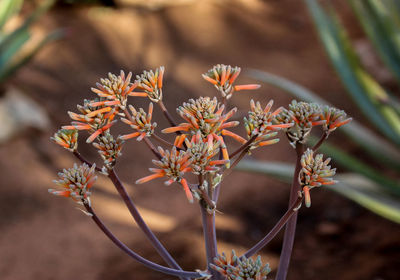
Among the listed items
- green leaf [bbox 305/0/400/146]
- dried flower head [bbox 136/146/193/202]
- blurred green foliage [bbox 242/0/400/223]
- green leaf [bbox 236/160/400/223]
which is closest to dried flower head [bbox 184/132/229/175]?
dried flower head [bbox 136/146/193/202]

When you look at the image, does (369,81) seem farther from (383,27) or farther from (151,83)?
(151,83)

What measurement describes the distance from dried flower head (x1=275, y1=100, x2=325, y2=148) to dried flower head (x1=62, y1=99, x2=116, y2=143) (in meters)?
0.27

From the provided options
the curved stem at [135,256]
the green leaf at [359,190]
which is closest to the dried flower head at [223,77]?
the curved stem at [135,256]

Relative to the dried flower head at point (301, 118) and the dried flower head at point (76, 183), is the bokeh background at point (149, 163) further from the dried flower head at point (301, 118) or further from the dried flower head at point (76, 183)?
the dried flower head at point (76, 183)

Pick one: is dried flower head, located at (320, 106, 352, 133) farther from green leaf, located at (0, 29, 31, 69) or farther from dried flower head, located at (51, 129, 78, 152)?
green leaf, located at (0, 29, 31, 69)

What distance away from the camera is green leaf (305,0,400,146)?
94.7 inches

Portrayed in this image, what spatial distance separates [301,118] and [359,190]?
1646mm

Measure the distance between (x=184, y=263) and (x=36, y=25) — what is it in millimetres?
4126

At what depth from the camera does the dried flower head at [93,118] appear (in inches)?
28.0

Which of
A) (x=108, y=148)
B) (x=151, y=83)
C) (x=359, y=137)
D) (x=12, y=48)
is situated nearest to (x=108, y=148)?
(x=108, y=148)

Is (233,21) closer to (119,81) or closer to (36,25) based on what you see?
(36,25)

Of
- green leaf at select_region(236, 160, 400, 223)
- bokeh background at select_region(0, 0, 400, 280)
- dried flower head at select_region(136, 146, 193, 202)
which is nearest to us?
dried flower head at select_region(136, 146, 193, 202)

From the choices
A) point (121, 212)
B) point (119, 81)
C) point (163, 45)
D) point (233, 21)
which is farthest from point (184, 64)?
point (119, 81)

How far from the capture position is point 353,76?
2.47 metres
